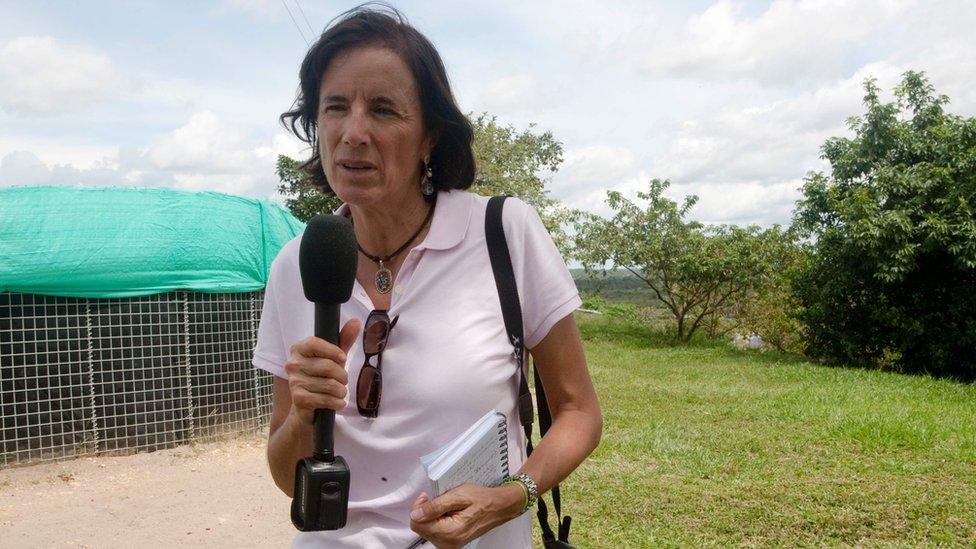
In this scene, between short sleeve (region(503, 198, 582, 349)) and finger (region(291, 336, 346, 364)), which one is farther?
short sleeve (region(503, 198, 582, 349))

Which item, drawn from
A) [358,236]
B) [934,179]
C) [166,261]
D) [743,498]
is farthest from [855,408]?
[358,236]

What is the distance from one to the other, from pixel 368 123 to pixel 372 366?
1.70 ft

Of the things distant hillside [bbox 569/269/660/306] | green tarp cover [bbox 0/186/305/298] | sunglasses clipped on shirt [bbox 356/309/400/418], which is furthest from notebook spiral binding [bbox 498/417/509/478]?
distant hillside [bbox 569/269/660/306]

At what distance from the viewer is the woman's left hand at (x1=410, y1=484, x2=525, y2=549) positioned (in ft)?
4.89

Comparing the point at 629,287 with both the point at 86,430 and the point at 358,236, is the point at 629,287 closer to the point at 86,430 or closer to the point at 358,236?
the point at 86,430

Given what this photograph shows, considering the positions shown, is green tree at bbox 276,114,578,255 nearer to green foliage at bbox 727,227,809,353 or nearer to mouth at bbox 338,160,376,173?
green foliage at bbox 727,227,809,353

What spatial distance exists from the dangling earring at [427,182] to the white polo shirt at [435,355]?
138 millimetres

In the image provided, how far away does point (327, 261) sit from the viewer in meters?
1.50

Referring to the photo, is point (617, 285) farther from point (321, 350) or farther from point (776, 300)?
point (321, 350)

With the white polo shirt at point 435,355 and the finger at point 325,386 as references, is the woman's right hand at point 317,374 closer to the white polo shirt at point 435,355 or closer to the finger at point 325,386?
the finger at point 325,386

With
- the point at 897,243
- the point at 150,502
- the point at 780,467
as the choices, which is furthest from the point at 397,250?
the point at 897,243

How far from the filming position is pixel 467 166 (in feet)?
6.61

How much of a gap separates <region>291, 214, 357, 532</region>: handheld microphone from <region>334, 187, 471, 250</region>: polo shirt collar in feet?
0.94

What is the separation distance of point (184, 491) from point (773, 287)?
15.6 metres
